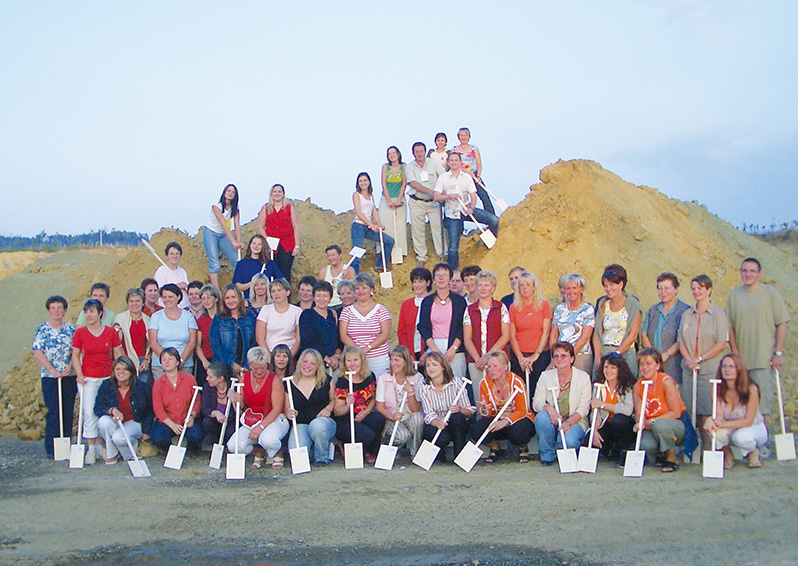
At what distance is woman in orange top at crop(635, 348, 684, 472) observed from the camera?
7.22m

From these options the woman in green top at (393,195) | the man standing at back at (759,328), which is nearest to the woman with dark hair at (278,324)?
the woman in green top at (393,195)

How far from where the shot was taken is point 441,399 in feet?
26.2

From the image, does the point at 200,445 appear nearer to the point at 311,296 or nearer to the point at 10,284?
the point at 311,296

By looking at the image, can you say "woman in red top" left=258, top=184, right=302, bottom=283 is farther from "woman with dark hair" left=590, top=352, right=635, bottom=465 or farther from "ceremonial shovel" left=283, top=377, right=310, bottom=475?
"woman with dark hair" left=590, top=352, right=635, bottom=465

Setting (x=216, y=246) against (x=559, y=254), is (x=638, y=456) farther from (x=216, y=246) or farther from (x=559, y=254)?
(x=216, y=246)

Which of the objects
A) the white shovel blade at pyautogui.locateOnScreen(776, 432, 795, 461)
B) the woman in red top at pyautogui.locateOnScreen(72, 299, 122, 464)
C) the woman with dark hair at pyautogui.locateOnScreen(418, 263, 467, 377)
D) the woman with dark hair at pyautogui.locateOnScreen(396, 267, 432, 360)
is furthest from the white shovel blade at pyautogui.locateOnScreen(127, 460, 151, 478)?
the white shovel blade at pyautogui.locateOnScreen(776, 432, 795, 461)

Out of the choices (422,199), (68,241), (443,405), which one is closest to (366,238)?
(422,199)

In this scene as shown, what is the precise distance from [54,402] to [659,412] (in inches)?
268

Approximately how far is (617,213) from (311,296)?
Answer: 5609mm

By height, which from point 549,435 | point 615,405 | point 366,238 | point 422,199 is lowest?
point 549,435

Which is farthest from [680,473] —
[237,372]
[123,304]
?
[123,304]

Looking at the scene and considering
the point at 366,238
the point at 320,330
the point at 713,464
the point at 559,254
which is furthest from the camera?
the point at 366,238

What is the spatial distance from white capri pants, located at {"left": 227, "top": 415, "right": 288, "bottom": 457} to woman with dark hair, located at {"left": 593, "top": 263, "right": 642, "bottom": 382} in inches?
133

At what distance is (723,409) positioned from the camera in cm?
733
